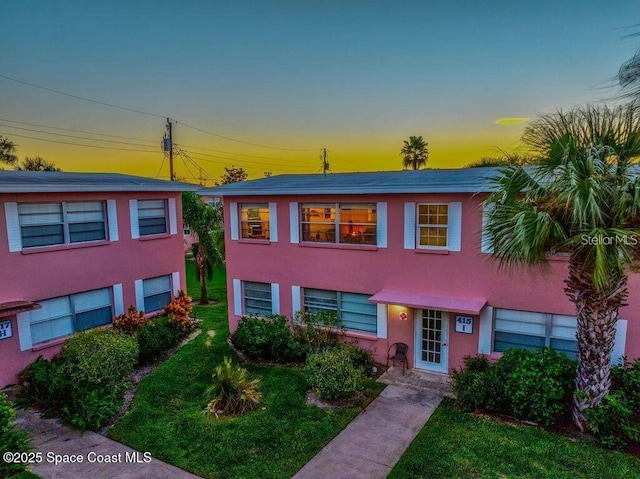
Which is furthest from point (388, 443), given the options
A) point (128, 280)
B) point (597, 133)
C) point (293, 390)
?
point (128, 280)

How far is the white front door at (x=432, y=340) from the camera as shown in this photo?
1212 cm

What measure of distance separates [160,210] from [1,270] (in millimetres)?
5956

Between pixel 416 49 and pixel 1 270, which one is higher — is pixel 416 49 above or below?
above

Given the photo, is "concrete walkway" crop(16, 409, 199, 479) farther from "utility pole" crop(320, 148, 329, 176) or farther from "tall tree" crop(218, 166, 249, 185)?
"tall tree" crop(218, 166, 249, 185)

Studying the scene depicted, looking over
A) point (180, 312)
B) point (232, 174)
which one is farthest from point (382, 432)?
point (232, 174)

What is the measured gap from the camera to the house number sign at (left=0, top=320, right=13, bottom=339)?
36.7 ft

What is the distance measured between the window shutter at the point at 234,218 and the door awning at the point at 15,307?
678 centimetres

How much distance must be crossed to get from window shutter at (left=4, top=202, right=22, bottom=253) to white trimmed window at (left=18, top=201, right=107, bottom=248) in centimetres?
14

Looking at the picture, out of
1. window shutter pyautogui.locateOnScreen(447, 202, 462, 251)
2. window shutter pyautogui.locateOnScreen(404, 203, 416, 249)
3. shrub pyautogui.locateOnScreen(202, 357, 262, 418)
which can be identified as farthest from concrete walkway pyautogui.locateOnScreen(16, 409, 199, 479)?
window shutter pyautogui.locateOnScreen(447, 202, 462, 251)

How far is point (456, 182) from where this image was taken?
11.0 m

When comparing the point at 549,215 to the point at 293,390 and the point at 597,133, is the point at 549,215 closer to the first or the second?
the point at 597,133

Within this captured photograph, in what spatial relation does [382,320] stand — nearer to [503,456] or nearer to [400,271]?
[400,271]

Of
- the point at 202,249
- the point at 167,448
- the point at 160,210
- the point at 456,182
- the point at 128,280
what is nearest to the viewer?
the point at 167,448

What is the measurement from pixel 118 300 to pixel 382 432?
11.0 metres
